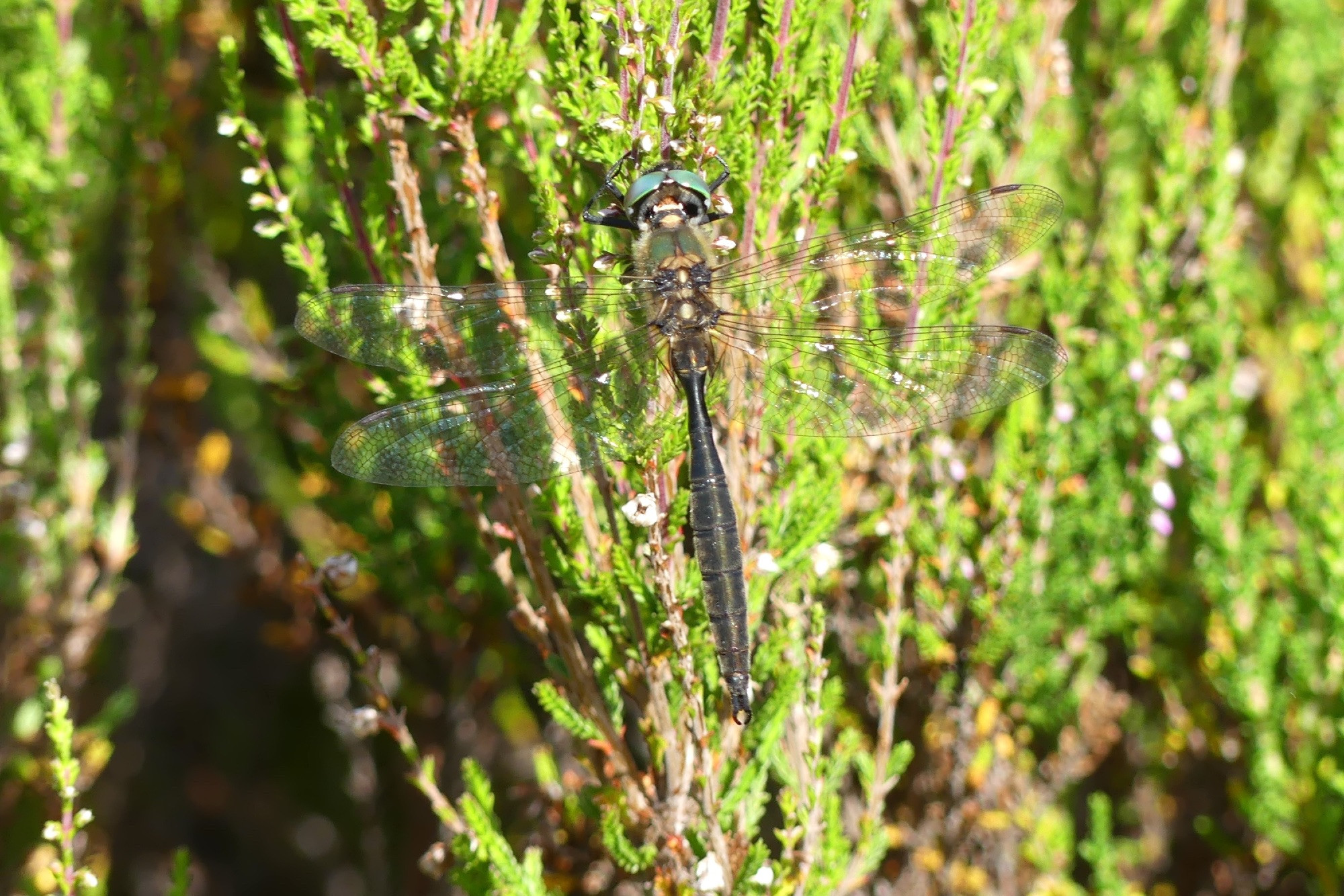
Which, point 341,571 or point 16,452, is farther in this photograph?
point 16,452

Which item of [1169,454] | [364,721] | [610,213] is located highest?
[610,213]

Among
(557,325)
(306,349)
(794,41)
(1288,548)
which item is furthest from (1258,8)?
(306,349)

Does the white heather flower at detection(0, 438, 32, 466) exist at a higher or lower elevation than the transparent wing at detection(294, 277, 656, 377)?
lower

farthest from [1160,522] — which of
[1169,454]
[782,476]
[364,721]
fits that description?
[364,721]

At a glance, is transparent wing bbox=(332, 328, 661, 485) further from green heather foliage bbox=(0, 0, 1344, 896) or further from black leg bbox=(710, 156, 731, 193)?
black leg bbox=(710, 156, 731, 193)

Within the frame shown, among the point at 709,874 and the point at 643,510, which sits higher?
the point at 643,510

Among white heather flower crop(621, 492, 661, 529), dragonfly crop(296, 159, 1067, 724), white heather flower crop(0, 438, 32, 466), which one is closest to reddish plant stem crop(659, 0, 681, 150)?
dragonfly crop(296, 159, 1067, 724)

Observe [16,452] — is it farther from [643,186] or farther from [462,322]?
[643,186]
